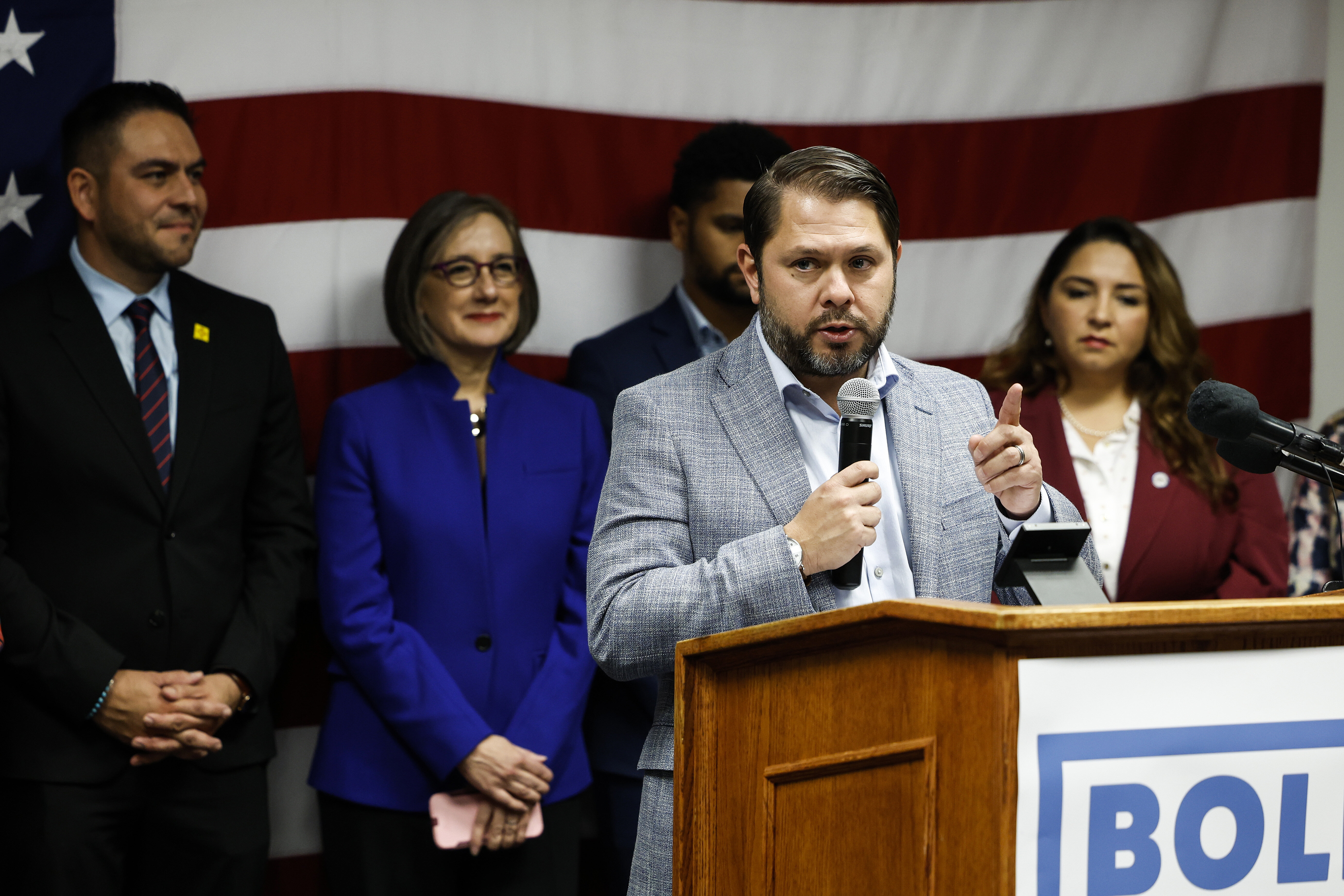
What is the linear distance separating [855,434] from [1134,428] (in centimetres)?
178

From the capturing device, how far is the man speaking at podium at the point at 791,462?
172 cm

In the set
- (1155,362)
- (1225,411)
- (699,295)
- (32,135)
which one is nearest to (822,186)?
(1225,411)

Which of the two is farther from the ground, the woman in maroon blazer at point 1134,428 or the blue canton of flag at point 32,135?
the blue canton of flag at point 32,135

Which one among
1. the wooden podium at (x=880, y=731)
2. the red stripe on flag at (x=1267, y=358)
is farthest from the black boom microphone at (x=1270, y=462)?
the red stripe on flag at (x=1267, y=358)

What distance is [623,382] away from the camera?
3.24 metres

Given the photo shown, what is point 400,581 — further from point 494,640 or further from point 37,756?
point 37,756

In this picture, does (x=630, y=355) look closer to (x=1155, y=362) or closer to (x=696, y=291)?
(x=696, y=291)

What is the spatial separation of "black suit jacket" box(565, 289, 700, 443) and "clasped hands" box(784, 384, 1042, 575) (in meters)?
1.57

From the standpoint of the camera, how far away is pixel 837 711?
1380mm

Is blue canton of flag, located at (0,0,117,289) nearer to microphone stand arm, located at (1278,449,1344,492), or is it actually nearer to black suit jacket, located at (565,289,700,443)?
black suit jacket, located at (565,289,700,443)

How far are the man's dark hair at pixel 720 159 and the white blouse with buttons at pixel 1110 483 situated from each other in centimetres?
102

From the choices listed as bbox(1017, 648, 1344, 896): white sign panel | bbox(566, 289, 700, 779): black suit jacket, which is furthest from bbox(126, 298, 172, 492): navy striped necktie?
bbox(1017, 648, 1344, 896): white sign panel

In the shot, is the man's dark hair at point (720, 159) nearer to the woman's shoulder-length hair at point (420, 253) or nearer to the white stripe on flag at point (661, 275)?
the white stripe on flag at point (661, 275)

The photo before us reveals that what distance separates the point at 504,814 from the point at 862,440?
1.53m
